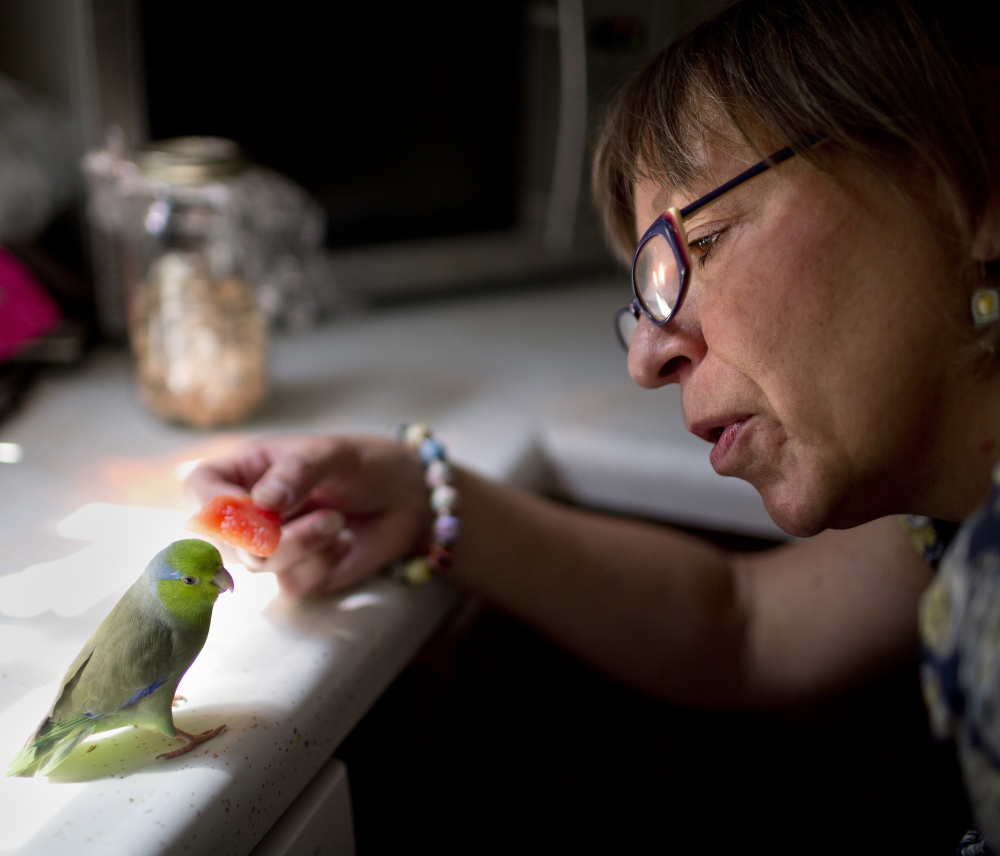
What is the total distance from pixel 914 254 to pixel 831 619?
35cm

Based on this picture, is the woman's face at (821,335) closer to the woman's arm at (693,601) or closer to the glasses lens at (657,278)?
the glasses lens at (657,278)

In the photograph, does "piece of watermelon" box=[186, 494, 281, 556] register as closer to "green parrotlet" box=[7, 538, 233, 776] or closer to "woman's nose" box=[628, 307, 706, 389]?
"green parrotlet" box=[7, 538, 233, 776]

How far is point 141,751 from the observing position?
0.39m

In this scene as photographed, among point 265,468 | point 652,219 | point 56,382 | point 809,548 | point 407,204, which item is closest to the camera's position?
point 652,219

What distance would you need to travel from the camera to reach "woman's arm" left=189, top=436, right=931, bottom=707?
2.04 ft

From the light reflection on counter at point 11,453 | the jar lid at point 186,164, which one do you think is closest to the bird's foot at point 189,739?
the light reflection on counter at point 11,453

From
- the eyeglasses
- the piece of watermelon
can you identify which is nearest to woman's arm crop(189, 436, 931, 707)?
the piece of watermelon

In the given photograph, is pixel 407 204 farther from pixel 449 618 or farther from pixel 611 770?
pixel 611 770

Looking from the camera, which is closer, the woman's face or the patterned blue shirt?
the patterned blue shirt

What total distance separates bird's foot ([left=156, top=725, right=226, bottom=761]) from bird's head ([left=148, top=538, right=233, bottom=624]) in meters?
0.06

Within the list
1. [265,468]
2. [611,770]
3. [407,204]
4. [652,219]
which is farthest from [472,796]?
[407,204]

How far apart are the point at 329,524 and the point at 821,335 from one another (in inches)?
12.2

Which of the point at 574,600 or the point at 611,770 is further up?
the point at 574,600

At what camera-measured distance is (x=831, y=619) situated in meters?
0.67
